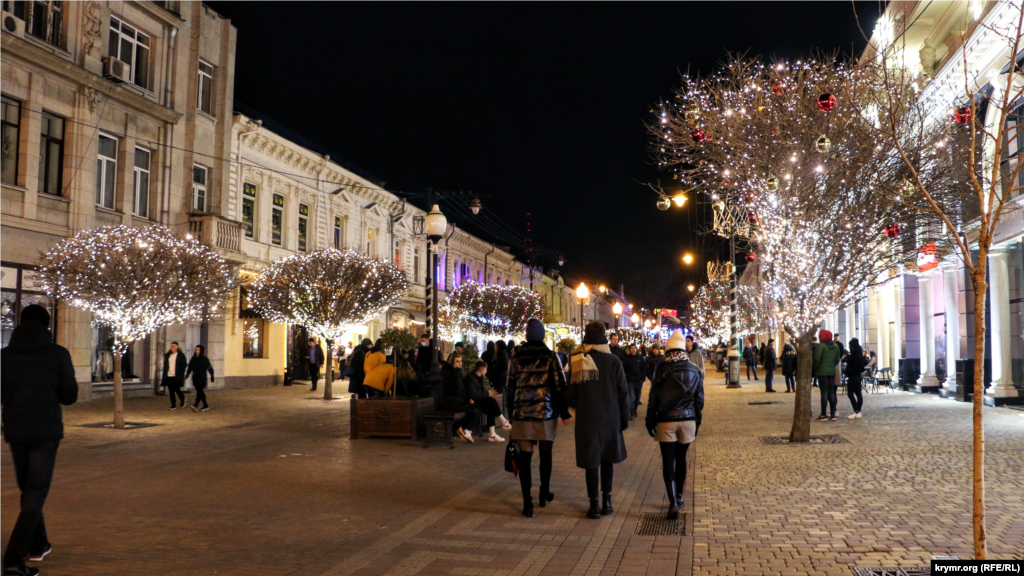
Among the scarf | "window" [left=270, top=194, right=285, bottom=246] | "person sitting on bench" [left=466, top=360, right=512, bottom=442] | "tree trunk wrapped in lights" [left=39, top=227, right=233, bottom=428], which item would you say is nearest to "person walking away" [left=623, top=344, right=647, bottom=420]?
"person sitting on bench" [left=466, top=360, right=512, bottom=442]

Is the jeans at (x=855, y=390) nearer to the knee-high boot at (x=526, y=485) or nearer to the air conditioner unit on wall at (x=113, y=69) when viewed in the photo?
the knee-high boot at (x=526, y=485)

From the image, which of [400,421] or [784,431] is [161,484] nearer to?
[400,421]

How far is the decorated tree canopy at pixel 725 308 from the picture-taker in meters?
48.2

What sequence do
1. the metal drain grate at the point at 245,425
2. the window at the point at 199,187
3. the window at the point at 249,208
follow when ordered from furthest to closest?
the window at the point at 249,208
the window at the point at 199,187
the metal drain grate at the point at 245,425

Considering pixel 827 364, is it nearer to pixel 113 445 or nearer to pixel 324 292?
pixel 113 445

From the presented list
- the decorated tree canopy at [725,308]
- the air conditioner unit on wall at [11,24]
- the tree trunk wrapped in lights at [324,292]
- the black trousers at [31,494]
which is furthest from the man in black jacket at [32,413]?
the decorated tree canopy at [725,308]

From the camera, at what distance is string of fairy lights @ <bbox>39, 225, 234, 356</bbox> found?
617 inches

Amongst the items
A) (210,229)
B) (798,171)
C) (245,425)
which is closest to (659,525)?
(798,171)

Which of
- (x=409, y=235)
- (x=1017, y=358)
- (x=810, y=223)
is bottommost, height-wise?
(x=1017, y=358)

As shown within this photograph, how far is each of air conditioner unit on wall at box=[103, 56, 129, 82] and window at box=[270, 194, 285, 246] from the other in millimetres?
9613

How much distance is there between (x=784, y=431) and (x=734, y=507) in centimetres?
746

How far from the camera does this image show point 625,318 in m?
126

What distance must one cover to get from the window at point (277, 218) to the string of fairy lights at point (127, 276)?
1399 cm

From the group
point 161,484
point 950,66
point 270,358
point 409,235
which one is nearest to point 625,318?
point 409,235
